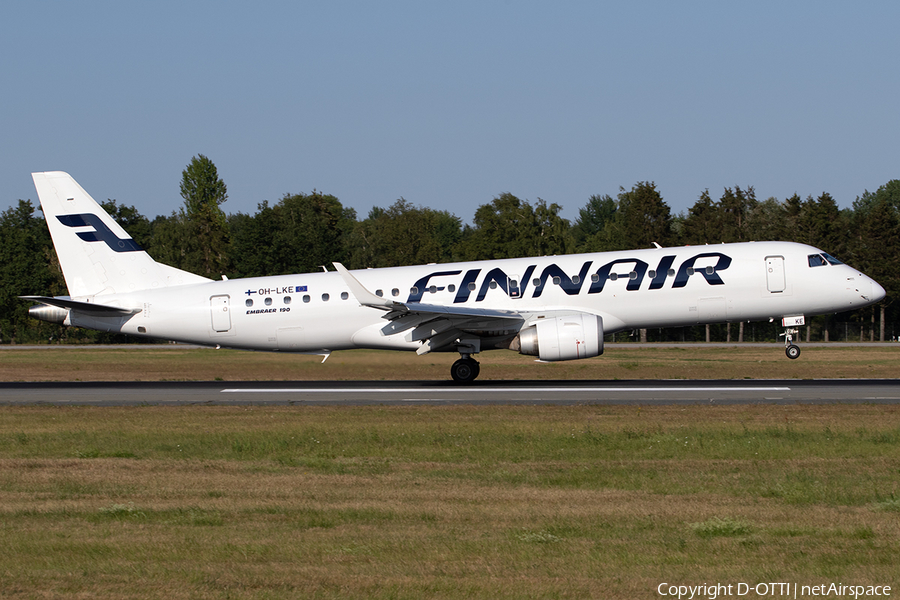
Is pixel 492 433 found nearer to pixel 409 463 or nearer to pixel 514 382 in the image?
pixel 409 463

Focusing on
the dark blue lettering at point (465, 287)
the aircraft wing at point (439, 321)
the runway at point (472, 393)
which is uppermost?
the dark blue lettering at point (465, 287)

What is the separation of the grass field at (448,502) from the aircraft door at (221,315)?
7843mm

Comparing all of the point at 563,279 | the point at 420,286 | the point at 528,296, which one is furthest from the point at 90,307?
the point at 563,279

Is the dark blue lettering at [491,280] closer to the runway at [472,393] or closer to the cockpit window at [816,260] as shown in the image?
the runway at [472,393]

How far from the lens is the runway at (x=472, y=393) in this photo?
23219 millimetres

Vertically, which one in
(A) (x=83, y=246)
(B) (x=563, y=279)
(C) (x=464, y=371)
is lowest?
(C) (x=464, y=371)

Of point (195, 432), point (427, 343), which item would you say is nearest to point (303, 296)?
Result: point (427, 343)

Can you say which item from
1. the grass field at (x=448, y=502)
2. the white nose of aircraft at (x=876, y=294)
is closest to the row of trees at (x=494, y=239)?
the white nose of aircraft at (x=876, y=294)

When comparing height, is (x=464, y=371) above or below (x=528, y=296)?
below

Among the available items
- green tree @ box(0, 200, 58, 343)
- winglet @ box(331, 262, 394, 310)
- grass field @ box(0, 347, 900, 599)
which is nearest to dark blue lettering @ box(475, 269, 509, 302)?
winglet @ box(331, 262, 394, 310)

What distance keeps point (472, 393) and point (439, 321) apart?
105 inches

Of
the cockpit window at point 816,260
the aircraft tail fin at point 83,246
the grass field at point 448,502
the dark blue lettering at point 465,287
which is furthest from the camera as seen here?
the aircraft tail fin at point 83,246

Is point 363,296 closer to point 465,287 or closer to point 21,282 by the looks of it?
point 465,287

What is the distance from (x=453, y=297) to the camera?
2783cm
